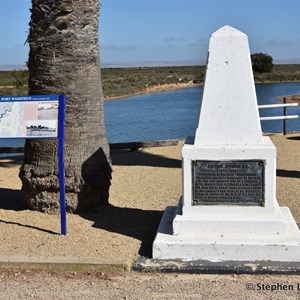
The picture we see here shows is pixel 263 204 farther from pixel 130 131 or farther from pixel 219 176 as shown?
pixel 130 131

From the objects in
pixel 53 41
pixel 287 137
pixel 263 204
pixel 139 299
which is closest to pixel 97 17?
pixel 53 41

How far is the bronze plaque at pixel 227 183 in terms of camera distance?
6.18m

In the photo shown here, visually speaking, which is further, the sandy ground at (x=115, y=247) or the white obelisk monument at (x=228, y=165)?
the white obelisk monument at (x=228, y=165)

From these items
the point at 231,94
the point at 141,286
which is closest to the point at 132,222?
the point at 141,286

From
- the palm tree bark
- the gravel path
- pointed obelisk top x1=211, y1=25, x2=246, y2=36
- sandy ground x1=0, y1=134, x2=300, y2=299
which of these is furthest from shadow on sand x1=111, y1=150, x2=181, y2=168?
the gravel path

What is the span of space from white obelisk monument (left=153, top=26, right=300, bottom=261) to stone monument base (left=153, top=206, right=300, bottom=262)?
4cm

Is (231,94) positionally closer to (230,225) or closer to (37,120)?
(230,225)

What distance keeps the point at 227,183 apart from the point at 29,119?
2.35 metres

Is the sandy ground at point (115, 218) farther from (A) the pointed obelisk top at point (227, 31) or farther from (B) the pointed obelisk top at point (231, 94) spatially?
(A) the pointed obelisk top at point (227, 31)

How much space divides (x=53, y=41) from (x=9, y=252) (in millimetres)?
2725

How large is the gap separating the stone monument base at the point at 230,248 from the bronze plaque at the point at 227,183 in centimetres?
29

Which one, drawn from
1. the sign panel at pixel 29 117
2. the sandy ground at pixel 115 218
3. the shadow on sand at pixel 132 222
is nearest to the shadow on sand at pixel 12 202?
the sandy ground at pixel 115 218

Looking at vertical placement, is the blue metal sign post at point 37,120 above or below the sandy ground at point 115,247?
above

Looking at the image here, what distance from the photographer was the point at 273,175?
6.18 meters
